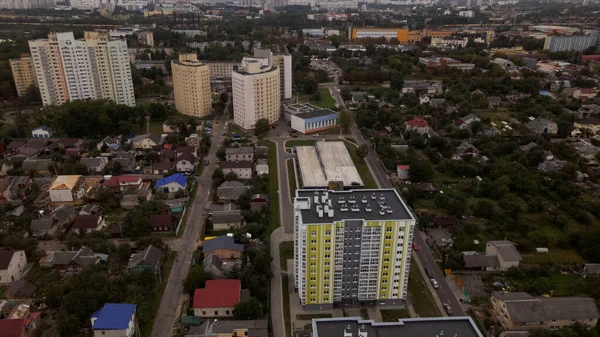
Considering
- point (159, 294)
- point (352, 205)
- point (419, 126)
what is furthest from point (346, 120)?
point (159, 294)

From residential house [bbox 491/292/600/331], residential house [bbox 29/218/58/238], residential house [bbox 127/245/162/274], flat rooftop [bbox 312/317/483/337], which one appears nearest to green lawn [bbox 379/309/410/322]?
residential house [bbox 491/292/600/331]

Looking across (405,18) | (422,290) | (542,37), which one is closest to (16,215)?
(422,290)

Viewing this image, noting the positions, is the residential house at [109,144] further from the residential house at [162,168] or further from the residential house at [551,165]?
the residential house at [551,165]

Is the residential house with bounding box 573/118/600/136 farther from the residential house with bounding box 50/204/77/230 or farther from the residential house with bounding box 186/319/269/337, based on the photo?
the residential house with bounding box 50/204/77/230

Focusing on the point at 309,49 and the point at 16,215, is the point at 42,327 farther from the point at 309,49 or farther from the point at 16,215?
the point at 309,49

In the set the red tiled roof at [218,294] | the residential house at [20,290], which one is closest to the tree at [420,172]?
the red tiled roof at [218,294]

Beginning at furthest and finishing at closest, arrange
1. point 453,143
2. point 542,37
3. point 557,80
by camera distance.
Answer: point 542,37 < point 557,80 < point 453,143
